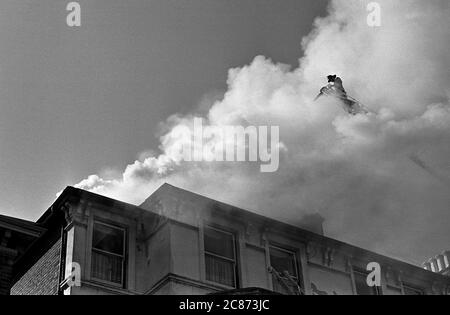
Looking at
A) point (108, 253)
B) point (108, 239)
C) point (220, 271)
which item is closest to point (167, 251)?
point (108, 253)

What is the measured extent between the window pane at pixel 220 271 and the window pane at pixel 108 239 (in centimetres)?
246

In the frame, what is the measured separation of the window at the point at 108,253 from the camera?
18547 mm

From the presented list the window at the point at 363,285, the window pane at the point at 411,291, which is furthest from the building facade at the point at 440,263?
the window at the point at 363,285

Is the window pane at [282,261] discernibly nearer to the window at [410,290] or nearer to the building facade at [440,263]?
the window at [410,290]

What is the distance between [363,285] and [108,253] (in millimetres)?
9157

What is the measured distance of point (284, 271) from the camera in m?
21.2

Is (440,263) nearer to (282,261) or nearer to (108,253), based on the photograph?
(282,261)
